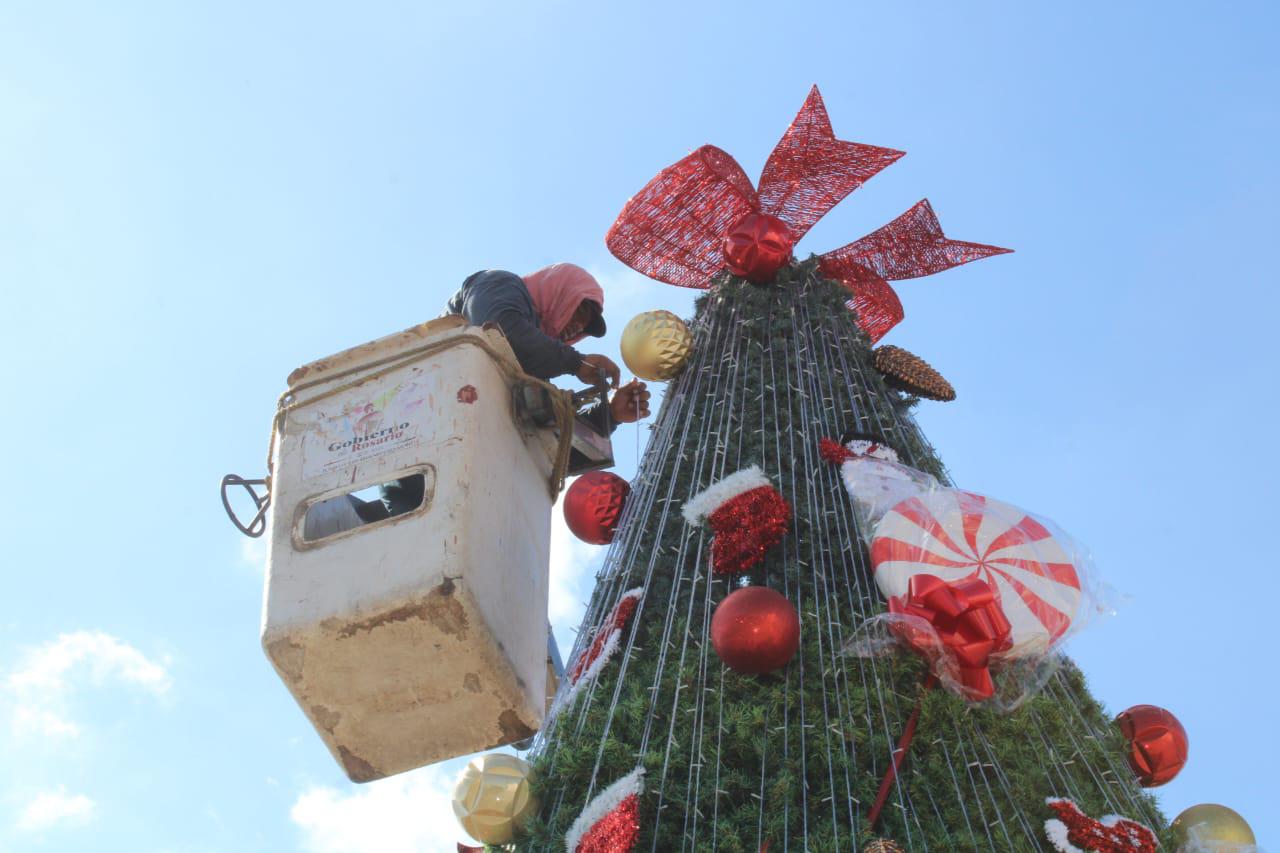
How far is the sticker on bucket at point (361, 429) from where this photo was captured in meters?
7.11

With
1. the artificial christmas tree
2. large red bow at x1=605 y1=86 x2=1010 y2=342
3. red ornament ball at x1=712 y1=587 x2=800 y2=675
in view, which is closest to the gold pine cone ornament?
the artificial christmas tree

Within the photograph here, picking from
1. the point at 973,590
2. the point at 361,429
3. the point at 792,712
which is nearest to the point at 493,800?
the point at 792,712

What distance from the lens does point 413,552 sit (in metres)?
6.59

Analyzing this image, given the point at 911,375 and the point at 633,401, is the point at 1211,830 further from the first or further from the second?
the point at 633,401

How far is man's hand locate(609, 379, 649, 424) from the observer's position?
27.4ft

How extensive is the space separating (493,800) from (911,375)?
3.26m

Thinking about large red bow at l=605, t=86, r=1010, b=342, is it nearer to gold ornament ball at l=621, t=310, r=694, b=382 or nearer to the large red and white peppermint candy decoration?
gold ornament ball at l=621, t=310, r=694, b=382

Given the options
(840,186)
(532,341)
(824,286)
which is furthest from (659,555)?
(840,186)

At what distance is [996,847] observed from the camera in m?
5.54

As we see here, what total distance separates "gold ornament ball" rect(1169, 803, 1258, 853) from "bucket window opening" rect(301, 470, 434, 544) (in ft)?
12.0

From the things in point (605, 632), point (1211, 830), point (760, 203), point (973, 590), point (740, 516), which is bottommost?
point (1211, 830)

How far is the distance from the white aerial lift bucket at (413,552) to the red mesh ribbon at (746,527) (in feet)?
3.18

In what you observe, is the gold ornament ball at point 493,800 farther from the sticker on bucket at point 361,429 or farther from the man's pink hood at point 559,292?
the man's pink hood at point 559,292

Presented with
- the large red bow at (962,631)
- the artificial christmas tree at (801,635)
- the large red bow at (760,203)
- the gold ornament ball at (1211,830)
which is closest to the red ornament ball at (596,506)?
the artificial christmas tree at (801,635)
